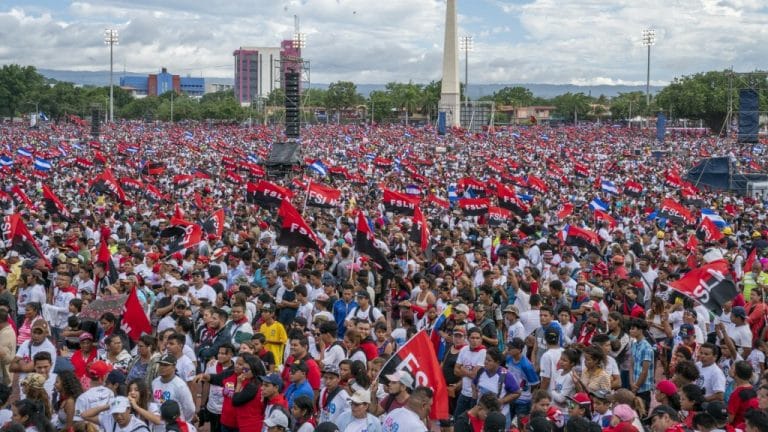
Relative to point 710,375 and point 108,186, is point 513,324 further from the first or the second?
point 108,186

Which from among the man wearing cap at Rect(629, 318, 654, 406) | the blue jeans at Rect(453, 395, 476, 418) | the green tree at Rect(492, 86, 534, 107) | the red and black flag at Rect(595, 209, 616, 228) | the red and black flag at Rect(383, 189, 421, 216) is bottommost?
the blue jeans at Rect(453, 395, 476, 418)

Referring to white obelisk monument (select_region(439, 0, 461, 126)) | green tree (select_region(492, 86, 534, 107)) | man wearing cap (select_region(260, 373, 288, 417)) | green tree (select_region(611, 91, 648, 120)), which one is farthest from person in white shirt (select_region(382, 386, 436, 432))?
green tree (select_region(492, 86, 534, 107))

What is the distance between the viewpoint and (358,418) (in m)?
6.50

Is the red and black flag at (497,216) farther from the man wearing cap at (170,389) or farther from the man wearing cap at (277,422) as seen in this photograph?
the man wearing cap at (277,422)

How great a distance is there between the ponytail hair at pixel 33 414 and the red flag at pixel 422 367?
2376 mm

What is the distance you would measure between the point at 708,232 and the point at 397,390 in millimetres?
12016

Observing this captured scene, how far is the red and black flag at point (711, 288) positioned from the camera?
9.91 meters

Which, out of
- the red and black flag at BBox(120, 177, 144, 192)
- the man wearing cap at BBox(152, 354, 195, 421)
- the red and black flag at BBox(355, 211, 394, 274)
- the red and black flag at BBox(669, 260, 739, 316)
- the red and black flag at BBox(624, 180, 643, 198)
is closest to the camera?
the man wearing cap at BBox(152, 354, 195, 421)

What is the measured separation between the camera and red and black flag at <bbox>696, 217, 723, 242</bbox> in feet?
55.9

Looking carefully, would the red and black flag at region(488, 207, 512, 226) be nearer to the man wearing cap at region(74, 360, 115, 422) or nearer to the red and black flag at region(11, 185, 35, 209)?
the red and black flag at region(11, 185, 35, 209)

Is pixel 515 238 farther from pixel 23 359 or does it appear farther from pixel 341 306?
pixel 23 359

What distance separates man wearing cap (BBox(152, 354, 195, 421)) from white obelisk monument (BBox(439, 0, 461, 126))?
9083cm

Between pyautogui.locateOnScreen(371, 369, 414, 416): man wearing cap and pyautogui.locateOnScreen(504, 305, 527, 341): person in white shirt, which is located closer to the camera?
pyautogui.locateOnScreen(371, 369, 414, 416): man wearing cap

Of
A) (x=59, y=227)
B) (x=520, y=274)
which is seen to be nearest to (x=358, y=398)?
(x=520, y=274)
